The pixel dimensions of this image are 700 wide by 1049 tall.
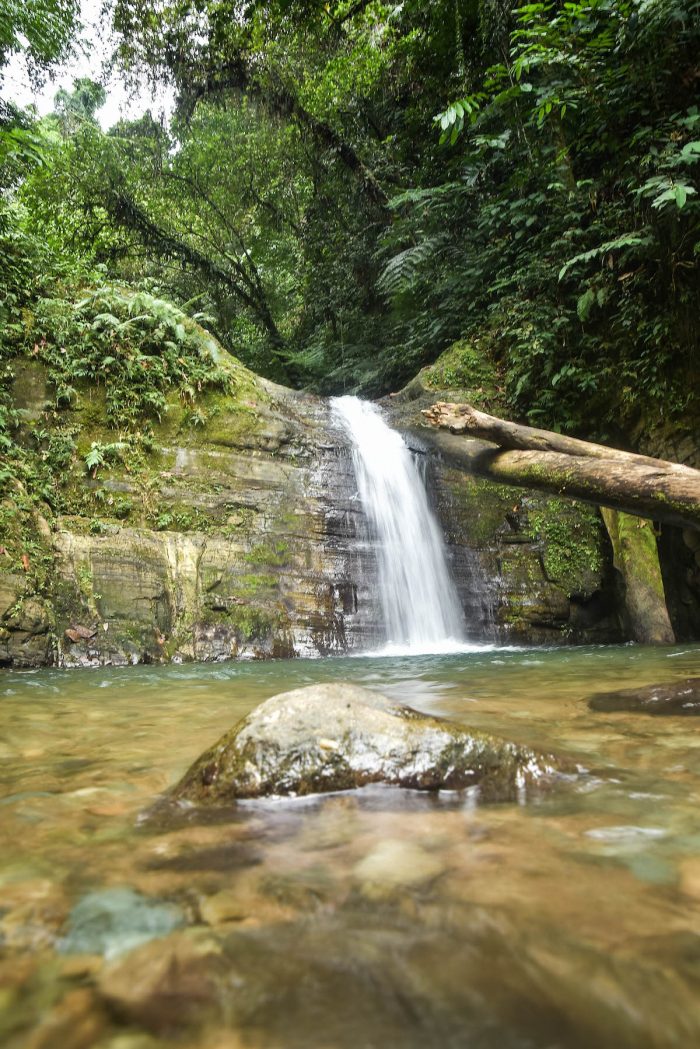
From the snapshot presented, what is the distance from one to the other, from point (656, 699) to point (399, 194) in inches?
519

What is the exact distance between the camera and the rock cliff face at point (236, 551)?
599 centimetres

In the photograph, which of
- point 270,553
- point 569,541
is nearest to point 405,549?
point 270,553

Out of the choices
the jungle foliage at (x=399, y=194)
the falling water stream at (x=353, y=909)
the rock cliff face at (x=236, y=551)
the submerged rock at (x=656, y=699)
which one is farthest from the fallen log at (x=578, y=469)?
the jungle foliage at (x=399, y=194)

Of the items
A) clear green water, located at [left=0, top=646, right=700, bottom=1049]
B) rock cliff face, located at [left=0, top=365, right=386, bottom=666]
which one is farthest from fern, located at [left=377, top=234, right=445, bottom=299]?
clear green water, located at [left=0, top=646, right=700, bottom=1049]

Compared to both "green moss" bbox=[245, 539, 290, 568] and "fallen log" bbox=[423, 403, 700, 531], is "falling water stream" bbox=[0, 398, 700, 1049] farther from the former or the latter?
"green moss" bbox=[245, 539, 290, 568]

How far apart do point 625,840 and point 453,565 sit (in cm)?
613

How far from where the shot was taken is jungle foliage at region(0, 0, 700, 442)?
7199mm

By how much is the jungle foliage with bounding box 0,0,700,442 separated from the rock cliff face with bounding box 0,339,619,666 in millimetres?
1633

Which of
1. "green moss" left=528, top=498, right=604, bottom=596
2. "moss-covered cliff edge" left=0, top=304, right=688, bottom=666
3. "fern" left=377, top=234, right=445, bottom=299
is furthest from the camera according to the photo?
"fern" left=377, top=234, right=445, bottom=299

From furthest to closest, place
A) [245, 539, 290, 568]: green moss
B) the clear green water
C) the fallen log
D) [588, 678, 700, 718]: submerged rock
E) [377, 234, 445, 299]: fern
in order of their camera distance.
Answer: [377, 234, 445, 299]: fern, [245, 539, 290, 568]: green moss, the fallen log, [588, 678, 700, 718]: submerged rock, the clear green water

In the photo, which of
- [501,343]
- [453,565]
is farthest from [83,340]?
[501,343]

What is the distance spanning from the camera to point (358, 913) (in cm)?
127

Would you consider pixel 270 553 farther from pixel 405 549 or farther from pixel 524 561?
pixel 524 561

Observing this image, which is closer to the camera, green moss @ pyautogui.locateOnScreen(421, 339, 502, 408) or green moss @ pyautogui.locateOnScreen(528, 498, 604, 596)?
green moss @ pyautogui.locateOnScreen(528, 498, 604, 596)
